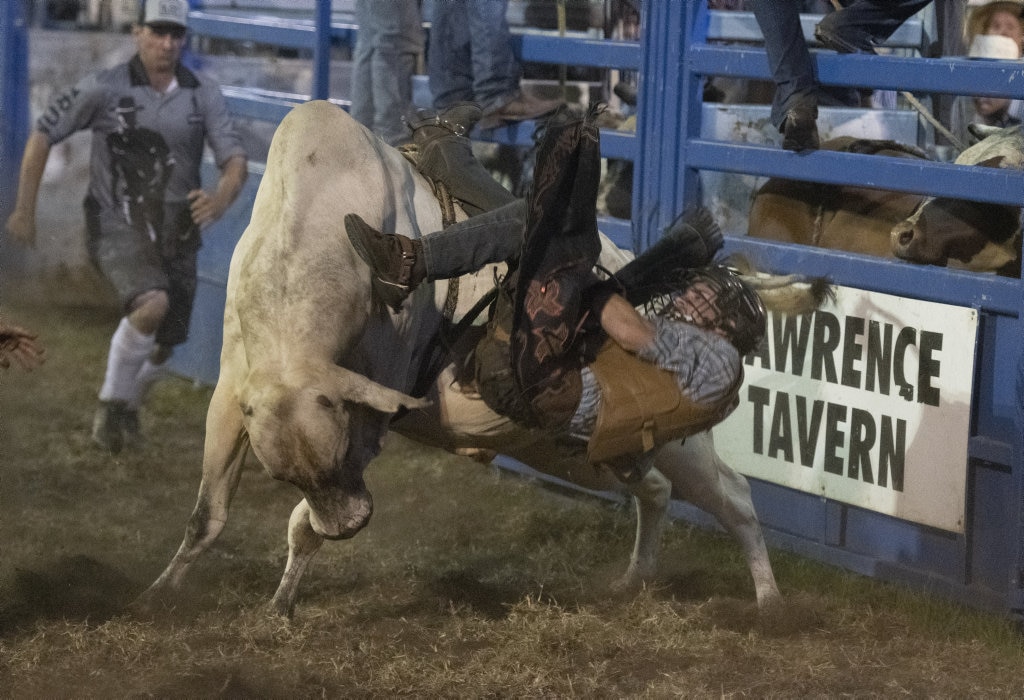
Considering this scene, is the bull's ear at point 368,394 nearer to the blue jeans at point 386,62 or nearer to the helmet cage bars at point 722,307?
the helmet cage bars at point 722,307

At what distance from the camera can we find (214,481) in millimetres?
4023

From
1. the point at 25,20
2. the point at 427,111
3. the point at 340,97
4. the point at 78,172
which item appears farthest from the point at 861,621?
the point at 78,172

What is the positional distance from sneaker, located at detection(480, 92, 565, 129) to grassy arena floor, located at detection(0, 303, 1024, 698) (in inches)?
66.6

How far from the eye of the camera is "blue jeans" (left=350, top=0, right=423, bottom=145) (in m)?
6.68

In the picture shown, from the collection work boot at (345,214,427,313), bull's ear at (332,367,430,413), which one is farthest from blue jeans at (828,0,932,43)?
bull's ear at (332,367,430,413)

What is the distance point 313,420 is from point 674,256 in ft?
3.94

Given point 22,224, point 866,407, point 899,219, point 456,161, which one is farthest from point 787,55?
point 22,224

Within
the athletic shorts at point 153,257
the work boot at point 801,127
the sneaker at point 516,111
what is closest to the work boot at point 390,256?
→ the work boot at point 801,127

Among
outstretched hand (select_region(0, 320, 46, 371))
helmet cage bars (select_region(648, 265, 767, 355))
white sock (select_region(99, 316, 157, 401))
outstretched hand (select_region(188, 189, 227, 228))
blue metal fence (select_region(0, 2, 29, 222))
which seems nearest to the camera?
helmet cage bars (select_region(648, 265, 767, 355))

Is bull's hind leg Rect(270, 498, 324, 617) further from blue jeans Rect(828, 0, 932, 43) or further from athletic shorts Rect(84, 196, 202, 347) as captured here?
athletic shorts Rect(84, 196, 202, 347)

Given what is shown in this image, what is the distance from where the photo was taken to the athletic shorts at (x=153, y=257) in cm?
705

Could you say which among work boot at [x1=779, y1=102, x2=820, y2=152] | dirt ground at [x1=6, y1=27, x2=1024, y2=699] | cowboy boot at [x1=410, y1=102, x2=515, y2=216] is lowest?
dirt ground at [x1=6, y1=27, x2=1024, y2=699]

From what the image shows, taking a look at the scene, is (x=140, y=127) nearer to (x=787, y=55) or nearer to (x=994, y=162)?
(x=787, y=55)

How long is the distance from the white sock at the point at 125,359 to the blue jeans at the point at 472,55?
205 centimetres
